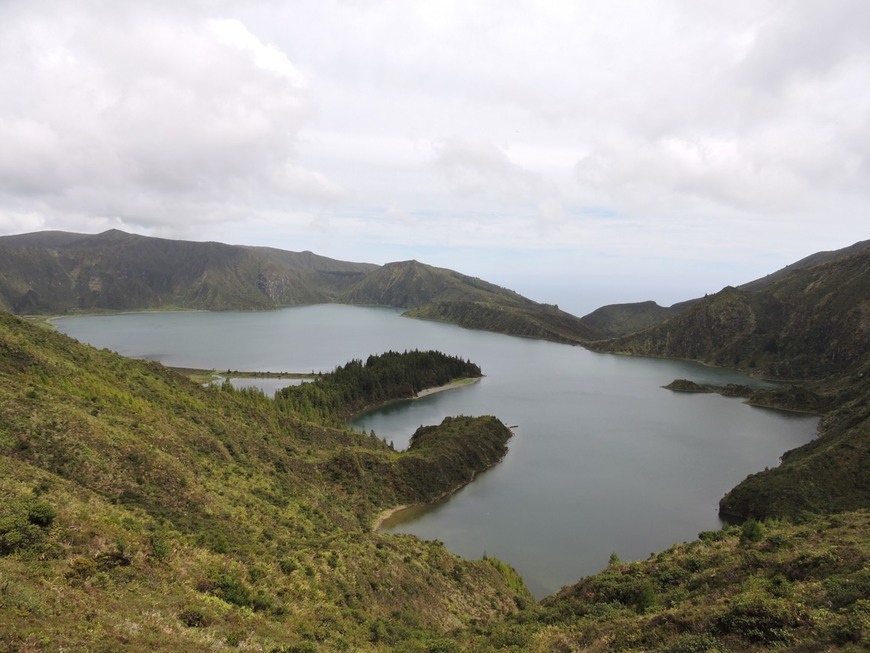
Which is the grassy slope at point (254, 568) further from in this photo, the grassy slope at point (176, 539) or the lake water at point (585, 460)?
the lake water at point (585, 460)

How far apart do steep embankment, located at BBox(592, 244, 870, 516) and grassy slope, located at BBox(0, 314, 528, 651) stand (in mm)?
39086

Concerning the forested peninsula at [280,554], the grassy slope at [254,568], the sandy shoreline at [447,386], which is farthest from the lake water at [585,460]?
the grassy slope at [254,568]

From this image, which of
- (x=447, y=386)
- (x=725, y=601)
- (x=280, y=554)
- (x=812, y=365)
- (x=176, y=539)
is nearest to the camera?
(x=725, y=601)

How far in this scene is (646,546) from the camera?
51281 mm

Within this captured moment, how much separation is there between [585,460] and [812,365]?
12248 centimetres

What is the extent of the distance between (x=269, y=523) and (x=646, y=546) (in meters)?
39.6

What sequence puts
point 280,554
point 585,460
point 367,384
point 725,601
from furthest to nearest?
1. point 367,384
2. point 585,460
3. point 280,554
4. point 725,601

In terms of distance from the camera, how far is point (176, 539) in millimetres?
23656

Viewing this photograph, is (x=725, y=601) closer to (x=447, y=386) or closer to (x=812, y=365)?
(x=447, y=386)

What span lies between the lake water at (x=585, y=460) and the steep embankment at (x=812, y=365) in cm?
675

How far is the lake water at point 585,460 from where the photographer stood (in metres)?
51.9

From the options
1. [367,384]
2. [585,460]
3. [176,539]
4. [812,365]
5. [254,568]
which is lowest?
[585,460]

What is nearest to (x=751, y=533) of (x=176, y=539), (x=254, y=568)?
(x=254, y=568)

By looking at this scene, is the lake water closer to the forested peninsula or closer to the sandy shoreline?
the sandy shoreline
